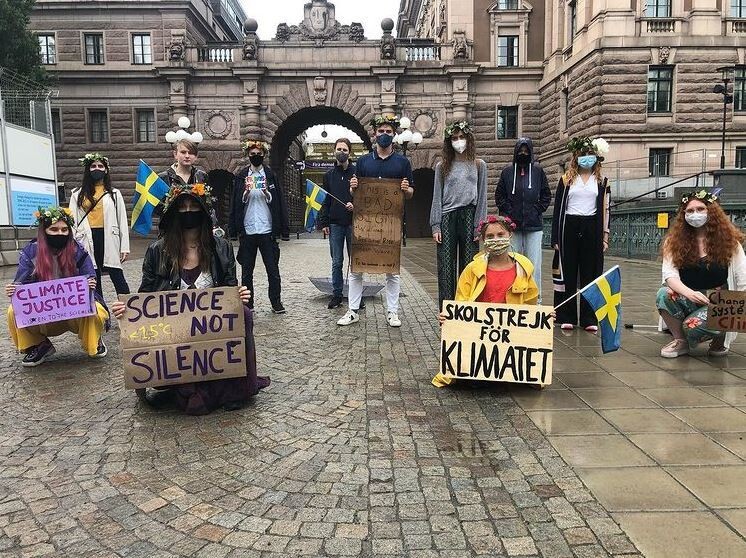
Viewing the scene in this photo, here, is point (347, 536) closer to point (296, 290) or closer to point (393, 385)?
point (393, 385)

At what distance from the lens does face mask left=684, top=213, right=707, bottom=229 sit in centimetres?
530

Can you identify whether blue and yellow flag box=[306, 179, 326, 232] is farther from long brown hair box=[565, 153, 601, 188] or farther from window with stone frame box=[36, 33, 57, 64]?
window with stone frame box=[36, 33, 57, 64]

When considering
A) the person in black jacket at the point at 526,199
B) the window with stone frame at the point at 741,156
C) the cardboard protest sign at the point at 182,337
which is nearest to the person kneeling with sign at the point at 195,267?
the cardboard protest sign at the point at 182,337

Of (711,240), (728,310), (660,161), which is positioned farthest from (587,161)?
(660,161)

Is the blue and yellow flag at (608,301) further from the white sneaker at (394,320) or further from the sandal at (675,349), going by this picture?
the white sneaker at (394,320)

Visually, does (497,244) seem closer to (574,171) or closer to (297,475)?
(574,171)

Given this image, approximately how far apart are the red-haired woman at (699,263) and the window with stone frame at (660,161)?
25.1m

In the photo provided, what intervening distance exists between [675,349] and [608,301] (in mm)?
1358

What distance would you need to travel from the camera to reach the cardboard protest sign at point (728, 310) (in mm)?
5195

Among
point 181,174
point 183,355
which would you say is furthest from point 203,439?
point 181,174

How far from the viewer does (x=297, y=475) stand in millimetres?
3234

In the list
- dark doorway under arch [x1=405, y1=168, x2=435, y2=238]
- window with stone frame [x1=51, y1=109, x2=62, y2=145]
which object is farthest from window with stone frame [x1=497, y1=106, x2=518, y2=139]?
window with stone frame [x1=51, y1=109, x2=62, y2=145]

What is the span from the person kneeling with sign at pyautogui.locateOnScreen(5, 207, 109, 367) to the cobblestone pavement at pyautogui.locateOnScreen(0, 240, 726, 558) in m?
0.51

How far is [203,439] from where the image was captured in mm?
3738
